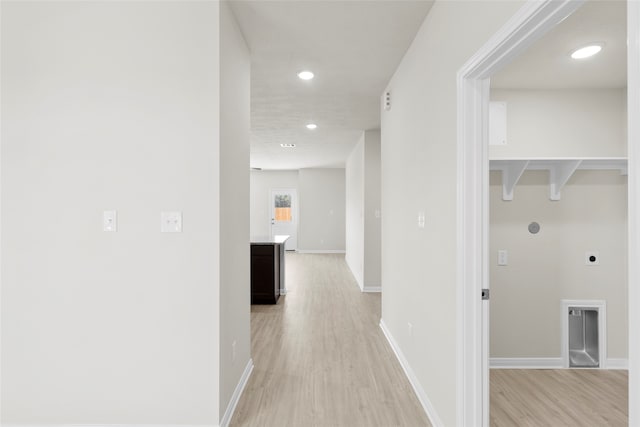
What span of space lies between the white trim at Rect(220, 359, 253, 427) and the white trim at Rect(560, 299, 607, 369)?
2.69m

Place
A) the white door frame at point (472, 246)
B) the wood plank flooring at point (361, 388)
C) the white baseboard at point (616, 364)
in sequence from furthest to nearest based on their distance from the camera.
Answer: the white baseboard at point (616, 364) < the wood plank flooring at point (361, 388) < the white door frame at point (472, 246)

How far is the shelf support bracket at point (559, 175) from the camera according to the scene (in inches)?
117

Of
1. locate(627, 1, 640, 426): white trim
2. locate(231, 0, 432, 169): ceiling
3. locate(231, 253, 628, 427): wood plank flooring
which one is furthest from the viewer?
locate(231, 0, 432, 169): ceiling

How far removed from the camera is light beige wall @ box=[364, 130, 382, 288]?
6.04 meters

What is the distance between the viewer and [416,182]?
110 inches

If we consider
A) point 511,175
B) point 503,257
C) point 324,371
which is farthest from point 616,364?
point 324,371

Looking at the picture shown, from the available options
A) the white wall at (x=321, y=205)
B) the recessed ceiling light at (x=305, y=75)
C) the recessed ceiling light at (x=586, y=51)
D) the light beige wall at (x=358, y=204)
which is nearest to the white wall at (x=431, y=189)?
the recessed ceiling light at (x=305, y=75)

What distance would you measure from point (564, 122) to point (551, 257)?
1.19m

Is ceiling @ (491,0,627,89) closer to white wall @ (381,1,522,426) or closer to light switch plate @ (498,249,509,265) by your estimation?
white wall @ (381,1,522,426)
